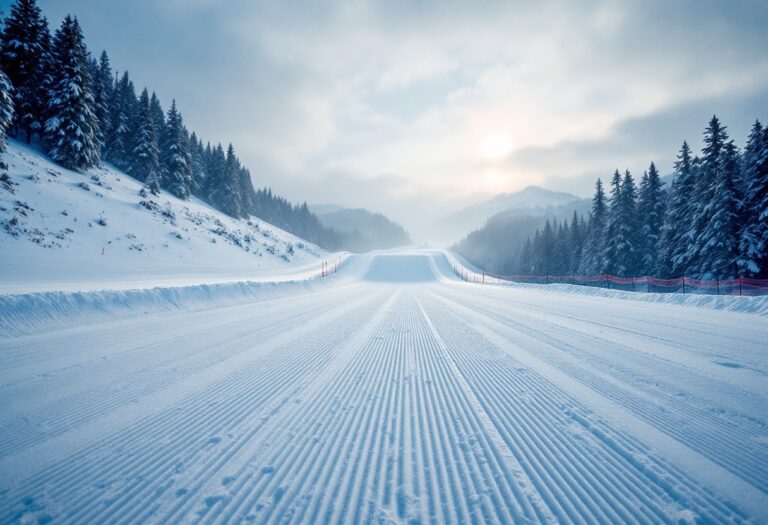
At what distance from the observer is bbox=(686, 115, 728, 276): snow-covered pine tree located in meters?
23.3

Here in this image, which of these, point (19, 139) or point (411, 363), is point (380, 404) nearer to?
point (411, 363)

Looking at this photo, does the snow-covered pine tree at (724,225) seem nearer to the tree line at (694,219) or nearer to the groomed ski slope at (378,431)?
the tree line at (694,219)

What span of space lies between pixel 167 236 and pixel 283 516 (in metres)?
31.3

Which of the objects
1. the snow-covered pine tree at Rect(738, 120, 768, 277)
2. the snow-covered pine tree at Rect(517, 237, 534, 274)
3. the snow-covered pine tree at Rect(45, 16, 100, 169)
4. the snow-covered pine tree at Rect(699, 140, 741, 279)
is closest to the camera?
the snow-covered pine tree at Rect(738, 120, 768, 277)

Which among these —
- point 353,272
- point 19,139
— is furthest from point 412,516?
point 19,139

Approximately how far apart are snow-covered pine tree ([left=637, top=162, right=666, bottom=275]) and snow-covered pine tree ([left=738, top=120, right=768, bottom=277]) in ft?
31.6

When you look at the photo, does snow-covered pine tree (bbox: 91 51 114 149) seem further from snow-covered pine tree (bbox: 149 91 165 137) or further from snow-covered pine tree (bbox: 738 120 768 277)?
snow-covered pine tree (bbox: 738 120 768 277)

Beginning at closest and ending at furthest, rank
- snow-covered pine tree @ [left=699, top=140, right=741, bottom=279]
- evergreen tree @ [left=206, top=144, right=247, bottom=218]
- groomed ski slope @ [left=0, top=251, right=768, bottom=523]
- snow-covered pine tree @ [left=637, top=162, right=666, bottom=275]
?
1. groomed ski slope @ [left=0, top=251, right=768, bottom=523]
2. snow-covered pine tree @ [left=699, top=140, right=741, bottom=279]
3. snow-covered pine tree @ [left=637, top=162, right=666, bottom=275]
4. evergreen tree @ [left=206, top=144, right=247, bottom=218]

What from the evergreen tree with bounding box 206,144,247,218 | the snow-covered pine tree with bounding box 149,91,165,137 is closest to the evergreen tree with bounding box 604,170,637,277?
the evergreen tree with bounding box 206,144,247,218

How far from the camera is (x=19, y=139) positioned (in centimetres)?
2984

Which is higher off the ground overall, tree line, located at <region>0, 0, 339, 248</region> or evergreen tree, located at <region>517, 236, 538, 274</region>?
tree line, located at <region>0, 0, 339, 248</region>

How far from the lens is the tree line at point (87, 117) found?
27984mm

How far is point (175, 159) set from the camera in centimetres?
4316

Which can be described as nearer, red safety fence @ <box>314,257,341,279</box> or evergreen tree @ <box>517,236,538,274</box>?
red safety fence @ <box>314,257,341,279</box>
